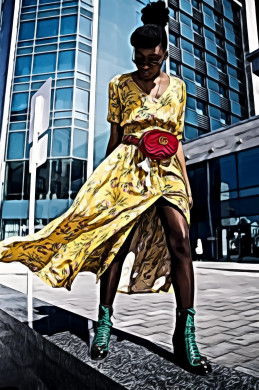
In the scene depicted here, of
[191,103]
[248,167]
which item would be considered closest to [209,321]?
[248,167]

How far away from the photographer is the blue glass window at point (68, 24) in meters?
22.2

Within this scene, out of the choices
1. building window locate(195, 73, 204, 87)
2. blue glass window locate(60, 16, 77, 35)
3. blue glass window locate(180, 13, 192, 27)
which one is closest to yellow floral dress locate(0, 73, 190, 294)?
blue glass window locate(60, 16, 77, 35)

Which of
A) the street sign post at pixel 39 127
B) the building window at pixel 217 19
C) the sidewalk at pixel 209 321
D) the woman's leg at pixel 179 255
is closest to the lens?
the woman's leg at pixel 179 255

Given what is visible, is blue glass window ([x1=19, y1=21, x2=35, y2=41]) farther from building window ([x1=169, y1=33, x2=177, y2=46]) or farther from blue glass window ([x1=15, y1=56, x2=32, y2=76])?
building window ([x1=169, y1=33, x2=177, y2=46])

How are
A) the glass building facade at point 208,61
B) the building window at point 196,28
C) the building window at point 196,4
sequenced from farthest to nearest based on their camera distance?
1. the building window at point 196,4
2. the building window at point 196,28
3. the glass building facade at point 208,61

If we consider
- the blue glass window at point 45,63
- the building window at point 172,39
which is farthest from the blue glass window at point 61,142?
the building window at point 172,39

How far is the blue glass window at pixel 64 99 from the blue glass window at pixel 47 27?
4242 mm

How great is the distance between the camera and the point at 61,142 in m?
21.1

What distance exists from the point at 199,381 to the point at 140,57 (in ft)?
5.77

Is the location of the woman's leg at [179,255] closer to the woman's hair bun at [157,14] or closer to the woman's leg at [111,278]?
the woman's leg at [111,278]

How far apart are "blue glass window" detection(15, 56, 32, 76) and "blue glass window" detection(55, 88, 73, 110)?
2.88m

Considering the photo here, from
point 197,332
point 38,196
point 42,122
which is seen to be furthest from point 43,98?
point 38,196

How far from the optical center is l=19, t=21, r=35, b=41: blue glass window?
22.7 meters

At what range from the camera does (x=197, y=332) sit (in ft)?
8.22
